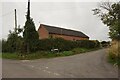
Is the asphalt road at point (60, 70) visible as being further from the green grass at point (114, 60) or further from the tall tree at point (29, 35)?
the tall tree at point (29, 35)

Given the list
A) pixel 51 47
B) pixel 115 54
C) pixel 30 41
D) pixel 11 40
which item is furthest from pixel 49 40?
Answer: pixel 115 54

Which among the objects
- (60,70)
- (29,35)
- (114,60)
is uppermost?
(29,35)

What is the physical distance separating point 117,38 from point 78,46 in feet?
46.3

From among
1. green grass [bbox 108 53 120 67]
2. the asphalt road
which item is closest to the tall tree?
green grass [bbox 108 53 120 67]

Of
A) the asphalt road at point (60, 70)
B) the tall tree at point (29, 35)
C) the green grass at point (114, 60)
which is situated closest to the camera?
the asphalt road at point (60, 70)

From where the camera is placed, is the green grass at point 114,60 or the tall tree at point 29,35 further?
the tall tree at point 29,35

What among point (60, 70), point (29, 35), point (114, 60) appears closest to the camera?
point (60, 70)

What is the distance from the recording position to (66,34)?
194 ft

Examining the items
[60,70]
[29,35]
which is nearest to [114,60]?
[60,70]

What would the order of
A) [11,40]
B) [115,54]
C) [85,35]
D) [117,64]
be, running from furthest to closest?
[85,35]
[11,40]
[115,54]
[117,64]

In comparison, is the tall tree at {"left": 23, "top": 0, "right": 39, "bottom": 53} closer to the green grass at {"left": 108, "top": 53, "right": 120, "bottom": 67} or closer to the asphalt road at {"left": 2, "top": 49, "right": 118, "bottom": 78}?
the green grass at {"left": 108, "top": 53, "right": 120, "bottom": 67}

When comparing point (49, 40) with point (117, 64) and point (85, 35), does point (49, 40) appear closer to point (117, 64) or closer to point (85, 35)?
point (117, 64)

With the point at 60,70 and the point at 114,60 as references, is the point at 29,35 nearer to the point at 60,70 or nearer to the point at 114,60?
the point at 114,60

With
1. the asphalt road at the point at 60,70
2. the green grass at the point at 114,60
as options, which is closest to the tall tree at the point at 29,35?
the green grass at the point at 114,60
